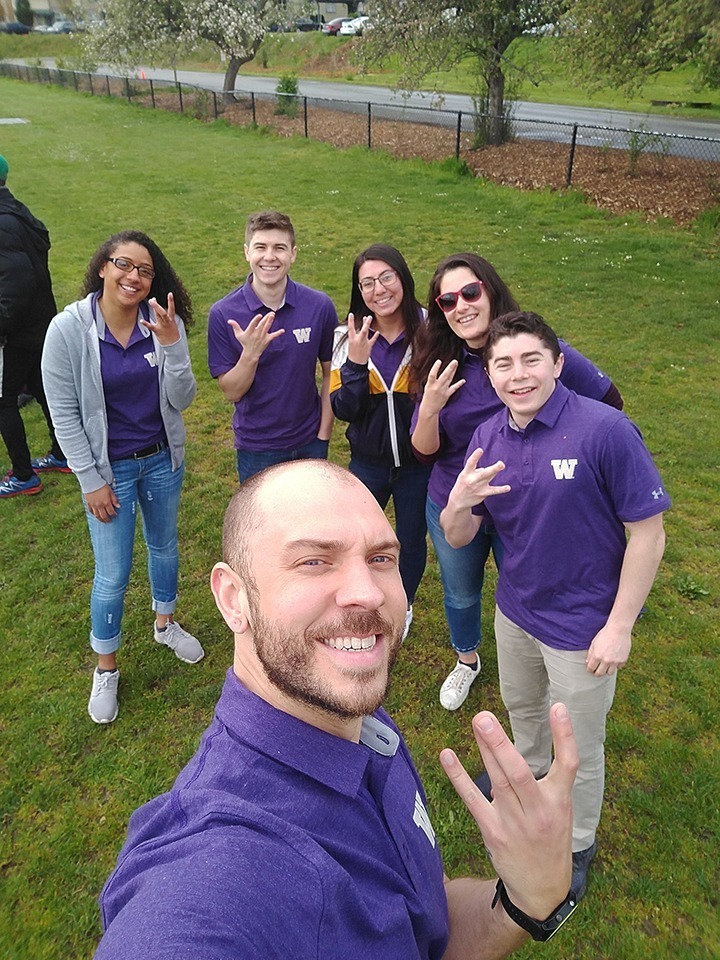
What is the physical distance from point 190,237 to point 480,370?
10259 mm

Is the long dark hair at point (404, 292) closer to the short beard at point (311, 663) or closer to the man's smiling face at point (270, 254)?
the man's smiling face at point (270, 254)

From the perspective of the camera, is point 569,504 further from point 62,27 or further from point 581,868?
point 62,27

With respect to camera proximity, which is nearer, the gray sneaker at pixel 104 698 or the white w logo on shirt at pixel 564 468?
the white w logo on shirt at pixel 564 468

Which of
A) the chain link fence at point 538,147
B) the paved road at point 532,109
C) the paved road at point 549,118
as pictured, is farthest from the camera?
the paved road at point 532,109

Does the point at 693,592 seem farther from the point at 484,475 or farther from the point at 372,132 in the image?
the point at 372,132

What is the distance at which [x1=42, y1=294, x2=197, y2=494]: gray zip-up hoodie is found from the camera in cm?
302

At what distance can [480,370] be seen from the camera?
296 centimetres

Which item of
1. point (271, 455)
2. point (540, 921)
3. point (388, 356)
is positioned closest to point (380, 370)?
point (388, 356)

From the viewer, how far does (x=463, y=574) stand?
131 inches

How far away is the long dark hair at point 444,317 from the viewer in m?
2.92

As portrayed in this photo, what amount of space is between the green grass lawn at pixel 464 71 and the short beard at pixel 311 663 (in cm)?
1329

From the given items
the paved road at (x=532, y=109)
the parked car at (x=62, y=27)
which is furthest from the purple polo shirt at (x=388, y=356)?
the parked car at (x=62, y=27)

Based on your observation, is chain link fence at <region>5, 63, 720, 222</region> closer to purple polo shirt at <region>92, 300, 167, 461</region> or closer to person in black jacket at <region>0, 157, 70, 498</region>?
person in black jacket at <region>0, 157, 70, 498</region>

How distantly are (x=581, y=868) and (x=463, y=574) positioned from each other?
1.32 m
